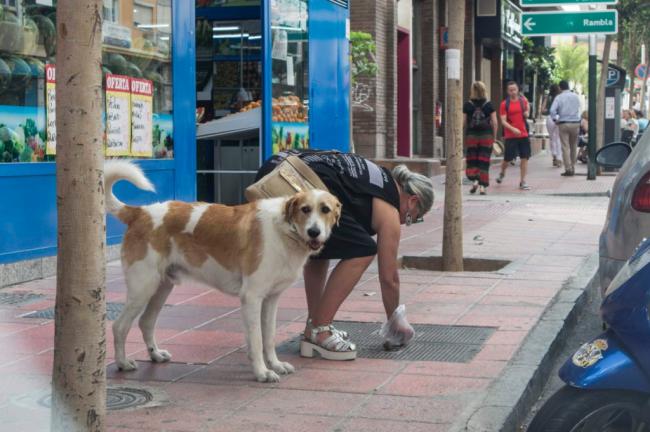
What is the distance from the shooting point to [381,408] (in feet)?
16.6

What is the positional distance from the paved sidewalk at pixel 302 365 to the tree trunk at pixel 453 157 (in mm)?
237

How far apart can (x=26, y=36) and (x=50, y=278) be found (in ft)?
6.41

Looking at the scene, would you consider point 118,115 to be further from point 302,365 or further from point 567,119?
point 567,119

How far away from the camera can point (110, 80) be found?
9.68 m

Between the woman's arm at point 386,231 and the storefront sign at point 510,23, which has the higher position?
the storefront sign at point 510,23

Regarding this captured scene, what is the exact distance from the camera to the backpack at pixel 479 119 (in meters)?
18.1

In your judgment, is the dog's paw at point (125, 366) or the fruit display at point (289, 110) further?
the fruit display at point (289, 110)

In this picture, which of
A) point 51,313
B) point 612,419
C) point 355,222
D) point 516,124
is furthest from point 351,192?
point 516,124

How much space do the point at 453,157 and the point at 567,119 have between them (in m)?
14.4

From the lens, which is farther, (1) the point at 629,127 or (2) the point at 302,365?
(1) the point at 629,127

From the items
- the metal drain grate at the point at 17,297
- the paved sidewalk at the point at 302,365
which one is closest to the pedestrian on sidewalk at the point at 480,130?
the paved sidewalk at the point at 302,365

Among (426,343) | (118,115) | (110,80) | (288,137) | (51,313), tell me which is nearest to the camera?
(426,343)

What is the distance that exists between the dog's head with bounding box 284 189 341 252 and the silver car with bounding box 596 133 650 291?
1.68 m

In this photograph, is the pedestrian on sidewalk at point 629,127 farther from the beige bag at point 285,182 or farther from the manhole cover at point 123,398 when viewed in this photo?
the manhole cover at point 123,398
